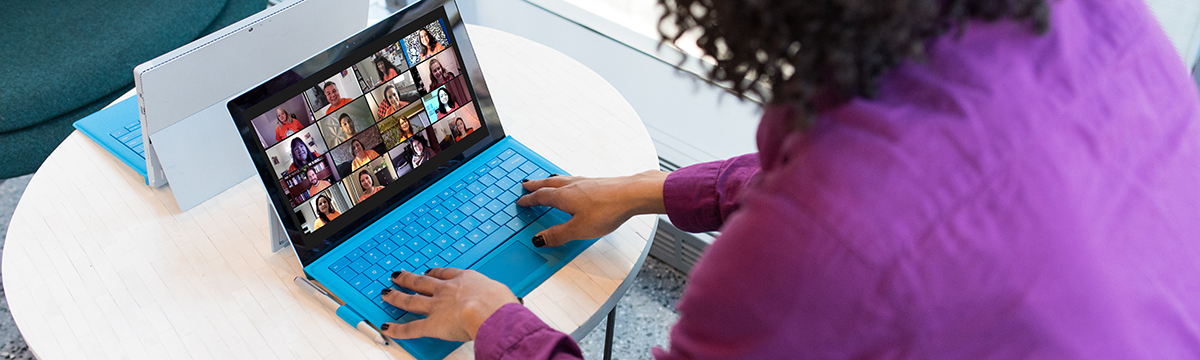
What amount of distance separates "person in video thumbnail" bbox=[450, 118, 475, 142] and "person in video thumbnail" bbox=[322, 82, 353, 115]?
0.16m

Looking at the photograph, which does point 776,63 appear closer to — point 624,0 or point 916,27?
point 916,27

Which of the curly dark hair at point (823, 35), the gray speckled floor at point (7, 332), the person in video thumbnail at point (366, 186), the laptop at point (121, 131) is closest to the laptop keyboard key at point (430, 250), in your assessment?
the person in video thumbnail at point (366, 186)

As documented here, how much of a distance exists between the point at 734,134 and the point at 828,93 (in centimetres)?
129

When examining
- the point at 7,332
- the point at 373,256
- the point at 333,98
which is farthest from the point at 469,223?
the point at 7,332

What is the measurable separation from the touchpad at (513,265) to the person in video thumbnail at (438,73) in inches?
9.3

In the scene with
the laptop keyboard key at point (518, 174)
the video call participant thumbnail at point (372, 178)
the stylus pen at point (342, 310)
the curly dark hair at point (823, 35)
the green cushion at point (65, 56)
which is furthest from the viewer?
the green cushion at point (65, 56)

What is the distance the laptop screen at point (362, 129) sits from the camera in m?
0.93

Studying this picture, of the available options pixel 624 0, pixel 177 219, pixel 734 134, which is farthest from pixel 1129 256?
pixel 624 0

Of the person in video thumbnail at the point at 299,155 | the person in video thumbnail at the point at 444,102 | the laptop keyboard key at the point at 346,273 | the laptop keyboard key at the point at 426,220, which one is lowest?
the laptop keyboard key at the point at 346,273

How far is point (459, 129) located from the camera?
43.6 inches

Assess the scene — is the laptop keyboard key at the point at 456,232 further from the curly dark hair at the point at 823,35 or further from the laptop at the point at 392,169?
the curly dark hair at the point at 823,35

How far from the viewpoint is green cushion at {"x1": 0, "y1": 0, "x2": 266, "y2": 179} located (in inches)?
62.7

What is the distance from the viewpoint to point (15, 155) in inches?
65.0

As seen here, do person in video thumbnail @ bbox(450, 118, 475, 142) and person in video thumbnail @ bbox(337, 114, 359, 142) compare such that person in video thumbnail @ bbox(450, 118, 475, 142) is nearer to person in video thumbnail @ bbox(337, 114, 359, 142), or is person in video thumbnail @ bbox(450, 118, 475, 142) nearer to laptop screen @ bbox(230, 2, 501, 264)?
laptop screen @ bbox(230, 2, 501, 264)
